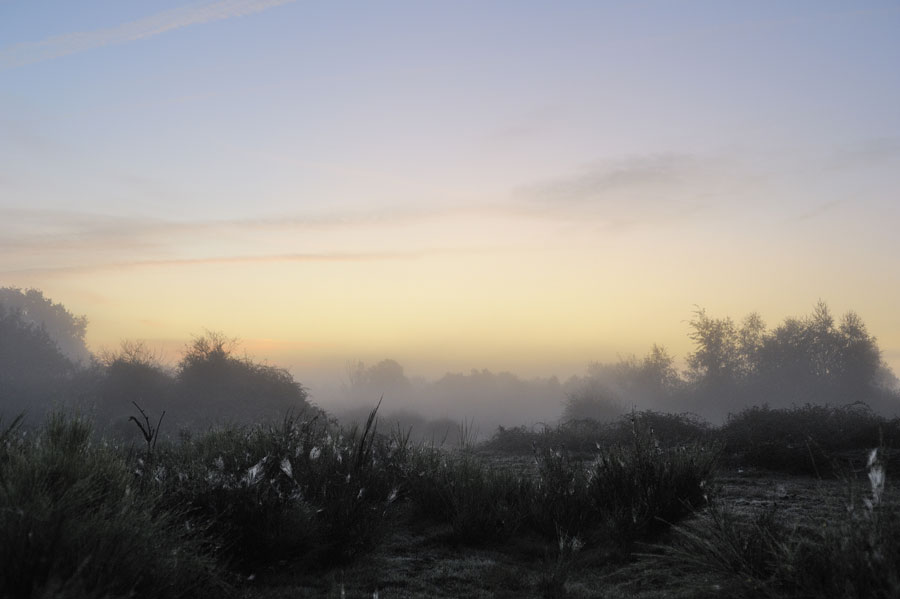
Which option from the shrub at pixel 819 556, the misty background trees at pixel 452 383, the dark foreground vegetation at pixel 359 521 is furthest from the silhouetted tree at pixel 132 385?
the shrub at pixel 819 556

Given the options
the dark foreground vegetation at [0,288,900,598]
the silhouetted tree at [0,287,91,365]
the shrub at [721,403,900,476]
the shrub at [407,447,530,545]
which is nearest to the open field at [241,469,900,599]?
the dark foreground vegetation at [0,288,900,598]

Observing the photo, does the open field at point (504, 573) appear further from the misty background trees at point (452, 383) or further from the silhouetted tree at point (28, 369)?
the silhouetted tree at point (28, 369)

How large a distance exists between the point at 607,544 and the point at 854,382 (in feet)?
105

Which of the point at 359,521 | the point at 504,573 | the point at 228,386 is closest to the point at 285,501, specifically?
the point at 359,521

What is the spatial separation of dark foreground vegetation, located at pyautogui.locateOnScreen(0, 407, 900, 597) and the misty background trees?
4165 millimetres

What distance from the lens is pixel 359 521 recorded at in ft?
19.0

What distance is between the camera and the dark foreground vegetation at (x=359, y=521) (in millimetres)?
3484

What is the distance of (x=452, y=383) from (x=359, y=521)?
1907 inches

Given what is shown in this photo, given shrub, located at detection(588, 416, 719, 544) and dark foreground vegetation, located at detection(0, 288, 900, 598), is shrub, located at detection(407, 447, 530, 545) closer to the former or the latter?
dark foreground vegetation, located at detection(0, 288, 900, 598)

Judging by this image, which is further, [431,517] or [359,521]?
[431,517]

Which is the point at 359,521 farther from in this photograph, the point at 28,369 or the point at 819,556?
the point at 28,369

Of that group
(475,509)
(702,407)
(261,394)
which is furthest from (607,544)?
(702,407)

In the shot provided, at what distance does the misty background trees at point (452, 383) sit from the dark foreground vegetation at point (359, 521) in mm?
4165

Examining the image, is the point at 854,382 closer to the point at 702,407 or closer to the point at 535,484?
the point at 702,407
